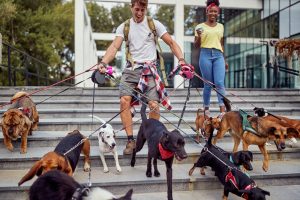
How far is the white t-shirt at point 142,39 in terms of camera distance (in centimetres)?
460

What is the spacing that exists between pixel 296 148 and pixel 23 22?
16.9 meters

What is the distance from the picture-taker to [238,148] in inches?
207

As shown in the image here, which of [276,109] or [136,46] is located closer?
[136,46]

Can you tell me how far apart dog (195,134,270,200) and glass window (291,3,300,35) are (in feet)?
37.0

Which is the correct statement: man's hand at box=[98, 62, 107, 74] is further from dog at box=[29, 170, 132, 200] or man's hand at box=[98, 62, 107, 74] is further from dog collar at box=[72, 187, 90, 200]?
dog collar at box=[72, 187, 90, 200]

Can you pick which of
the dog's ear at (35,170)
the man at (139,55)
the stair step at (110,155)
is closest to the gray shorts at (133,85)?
the man at (139,55)

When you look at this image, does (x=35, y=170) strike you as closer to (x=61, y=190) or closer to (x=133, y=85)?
(x=61, y=190)

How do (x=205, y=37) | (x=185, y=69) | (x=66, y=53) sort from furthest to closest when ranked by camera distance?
1. (x=66, y=53)
2. (x=205, y=37)
3. (x=185, y=69)

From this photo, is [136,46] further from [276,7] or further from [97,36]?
[97,36]

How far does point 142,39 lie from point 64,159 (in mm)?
1896

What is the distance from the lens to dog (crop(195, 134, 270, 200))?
3541mm

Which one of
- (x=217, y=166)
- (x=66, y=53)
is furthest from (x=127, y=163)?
(x=66, y=53)

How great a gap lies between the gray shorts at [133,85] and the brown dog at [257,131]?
114 centimetres

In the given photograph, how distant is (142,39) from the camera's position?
4605 millimetres
